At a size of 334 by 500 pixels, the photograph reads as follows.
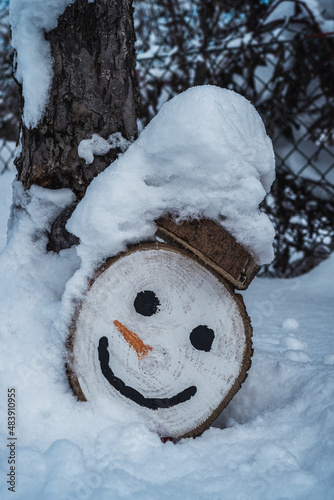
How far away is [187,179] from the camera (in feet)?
2.79

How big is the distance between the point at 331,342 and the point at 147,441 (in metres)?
0.71

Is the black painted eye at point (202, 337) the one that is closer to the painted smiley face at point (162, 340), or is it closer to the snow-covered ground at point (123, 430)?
the painted smiley face at point (162, 340)

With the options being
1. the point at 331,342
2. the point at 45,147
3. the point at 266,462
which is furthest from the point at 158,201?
the point at 331,342

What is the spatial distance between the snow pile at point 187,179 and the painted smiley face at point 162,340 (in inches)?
2.6

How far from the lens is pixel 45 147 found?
1.04 metres

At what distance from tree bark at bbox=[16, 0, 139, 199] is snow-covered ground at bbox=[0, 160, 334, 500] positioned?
0.25 ft

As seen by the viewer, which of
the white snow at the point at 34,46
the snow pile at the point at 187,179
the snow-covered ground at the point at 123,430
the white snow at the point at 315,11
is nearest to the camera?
the snow-covered ground at the point at 123,430

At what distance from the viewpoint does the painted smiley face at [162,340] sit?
87 cm

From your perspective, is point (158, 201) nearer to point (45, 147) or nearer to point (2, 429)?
point (45, 147)

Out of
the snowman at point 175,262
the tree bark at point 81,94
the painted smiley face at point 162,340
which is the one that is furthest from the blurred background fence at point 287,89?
the painted smiley face at point 162,340

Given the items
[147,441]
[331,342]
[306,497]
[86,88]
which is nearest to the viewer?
[306,497]

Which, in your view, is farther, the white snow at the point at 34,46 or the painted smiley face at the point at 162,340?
the white snow at the point at 34,46

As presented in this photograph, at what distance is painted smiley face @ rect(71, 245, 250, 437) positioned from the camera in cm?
87

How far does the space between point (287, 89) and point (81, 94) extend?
4.50 feet
